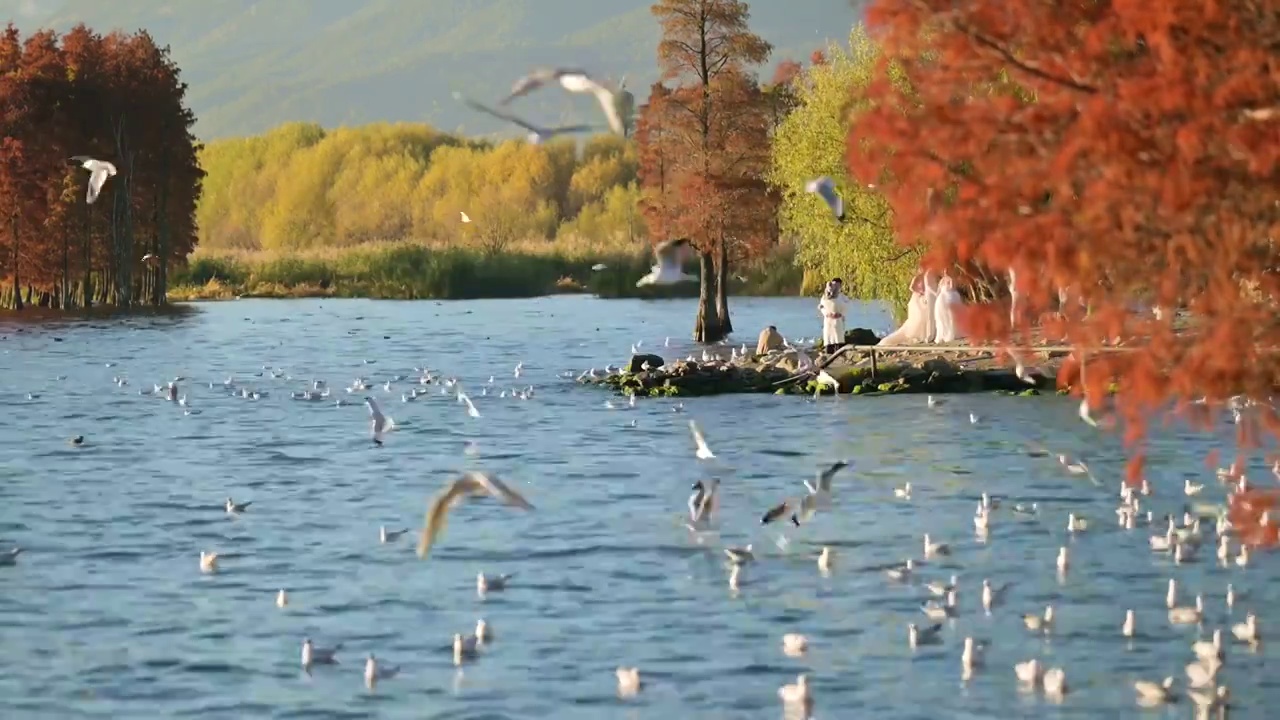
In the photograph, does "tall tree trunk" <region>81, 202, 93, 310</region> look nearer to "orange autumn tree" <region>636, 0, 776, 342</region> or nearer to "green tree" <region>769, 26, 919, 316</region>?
"orange autumn tree" <region>636, 0, 776, 342</region>

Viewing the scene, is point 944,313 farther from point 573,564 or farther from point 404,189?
point 404,189

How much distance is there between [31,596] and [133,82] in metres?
83.6

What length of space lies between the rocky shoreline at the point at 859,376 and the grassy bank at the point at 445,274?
5692 centimetres

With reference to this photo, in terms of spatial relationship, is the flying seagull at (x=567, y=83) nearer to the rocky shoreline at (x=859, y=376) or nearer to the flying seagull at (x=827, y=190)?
the flying seagull at (x=827, y=190)

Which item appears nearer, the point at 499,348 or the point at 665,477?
the point at 665,477

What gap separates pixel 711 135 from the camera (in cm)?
6944

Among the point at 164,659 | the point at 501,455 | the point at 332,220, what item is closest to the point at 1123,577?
the point at 164,659

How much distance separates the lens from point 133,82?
102 meters

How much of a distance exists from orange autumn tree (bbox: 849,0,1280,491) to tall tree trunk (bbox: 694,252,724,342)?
184ft

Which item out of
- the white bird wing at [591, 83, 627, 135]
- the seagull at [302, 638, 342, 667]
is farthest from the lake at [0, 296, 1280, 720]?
the white bird wing at [591, 83, 627, 135]

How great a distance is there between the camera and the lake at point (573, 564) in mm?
16891

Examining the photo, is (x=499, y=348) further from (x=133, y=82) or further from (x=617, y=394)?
(x=133, y=82)

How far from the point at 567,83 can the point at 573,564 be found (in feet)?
24.3

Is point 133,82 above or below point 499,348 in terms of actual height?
above
